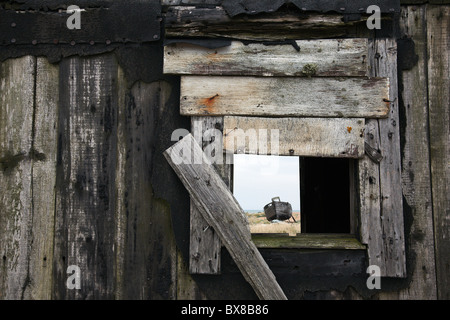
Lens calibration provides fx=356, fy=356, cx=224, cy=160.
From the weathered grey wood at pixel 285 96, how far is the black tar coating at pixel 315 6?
1.58 feet

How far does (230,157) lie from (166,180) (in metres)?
0.50

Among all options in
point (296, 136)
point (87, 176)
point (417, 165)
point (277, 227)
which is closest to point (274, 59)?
point (296, 136)

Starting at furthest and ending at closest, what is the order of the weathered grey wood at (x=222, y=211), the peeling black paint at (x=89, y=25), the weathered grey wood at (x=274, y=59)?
the peeling black paint at (x=89, y=25)
the weathered grey wood at (x=274, y=59)
the weathered grey wood at (x=222, y=211)

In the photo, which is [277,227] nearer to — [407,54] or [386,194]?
[386,194]

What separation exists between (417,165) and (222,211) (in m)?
1.43

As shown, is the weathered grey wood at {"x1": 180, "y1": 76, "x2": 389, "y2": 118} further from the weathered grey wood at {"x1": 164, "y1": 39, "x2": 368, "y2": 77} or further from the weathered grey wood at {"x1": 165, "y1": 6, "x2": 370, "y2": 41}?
the weathered grey wood at {"x1": 165, "y1": 6, "x2": 370, "y2": 41}

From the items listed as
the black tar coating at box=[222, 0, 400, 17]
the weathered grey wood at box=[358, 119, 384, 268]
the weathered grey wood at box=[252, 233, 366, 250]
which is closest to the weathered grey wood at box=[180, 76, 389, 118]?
the weathered grey wood at box=[358, 119, 384, 268]

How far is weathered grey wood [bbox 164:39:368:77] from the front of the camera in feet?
8.37

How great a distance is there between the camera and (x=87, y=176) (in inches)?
103

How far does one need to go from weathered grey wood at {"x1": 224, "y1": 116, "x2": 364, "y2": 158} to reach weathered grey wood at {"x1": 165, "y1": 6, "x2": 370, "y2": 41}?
64 cm

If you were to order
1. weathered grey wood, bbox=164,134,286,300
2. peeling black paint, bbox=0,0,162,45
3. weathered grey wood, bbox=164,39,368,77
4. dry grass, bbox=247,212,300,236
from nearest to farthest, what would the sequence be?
weathered grey wood, bbox=164,134,286,300 → weathered grey wood, bbox=164,39,368,77 → peeling black paint, bbox=0,0,162,45 → dry grass, bbox=247,212,300,236

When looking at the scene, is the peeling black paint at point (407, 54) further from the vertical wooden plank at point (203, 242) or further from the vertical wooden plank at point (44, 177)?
the vertical wooden plank at point (44, 177)

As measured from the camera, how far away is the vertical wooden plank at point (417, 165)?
2.49 m

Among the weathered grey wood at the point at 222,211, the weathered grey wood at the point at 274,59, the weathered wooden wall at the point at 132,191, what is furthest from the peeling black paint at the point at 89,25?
the weathered grey wood at the point at 222,211
